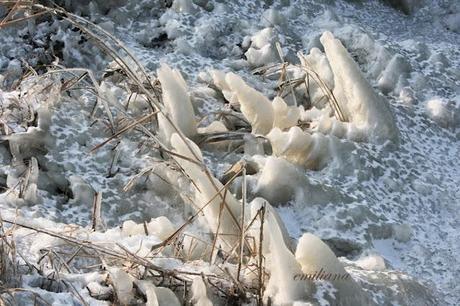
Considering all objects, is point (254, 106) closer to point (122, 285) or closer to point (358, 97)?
point (358, 97)

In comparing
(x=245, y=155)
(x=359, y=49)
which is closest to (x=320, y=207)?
(x=245, y=155)

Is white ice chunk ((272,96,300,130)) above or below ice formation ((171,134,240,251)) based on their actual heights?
below

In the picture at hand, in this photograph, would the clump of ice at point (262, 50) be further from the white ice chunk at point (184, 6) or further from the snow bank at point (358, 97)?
the snow bank at point (358, 97)

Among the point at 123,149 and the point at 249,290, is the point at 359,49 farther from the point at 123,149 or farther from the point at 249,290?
the point at 249,290

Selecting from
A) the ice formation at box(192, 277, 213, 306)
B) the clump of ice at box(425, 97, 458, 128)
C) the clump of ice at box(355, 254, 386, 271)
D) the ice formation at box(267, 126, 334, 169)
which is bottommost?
the clump of ice at box(355, 254, 386, 271)

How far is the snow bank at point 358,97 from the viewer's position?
2.10m

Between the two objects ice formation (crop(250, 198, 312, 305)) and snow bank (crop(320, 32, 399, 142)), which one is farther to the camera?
snow bank (crop(320, 32, 399, 142))

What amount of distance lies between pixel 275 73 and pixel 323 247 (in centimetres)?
121

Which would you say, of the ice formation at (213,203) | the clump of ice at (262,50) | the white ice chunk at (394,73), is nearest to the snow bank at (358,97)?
the white ice chunk at (394,73)

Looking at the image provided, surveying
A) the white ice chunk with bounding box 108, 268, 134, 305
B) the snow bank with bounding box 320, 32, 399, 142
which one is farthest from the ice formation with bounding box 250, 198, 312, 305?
the snow bank with bounding box 320, 32, 399, 142

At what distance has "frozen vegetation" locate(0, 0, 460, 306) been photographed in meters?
1.32

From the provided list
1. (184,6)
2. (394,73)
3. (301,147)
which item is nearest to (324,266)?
(301,147)

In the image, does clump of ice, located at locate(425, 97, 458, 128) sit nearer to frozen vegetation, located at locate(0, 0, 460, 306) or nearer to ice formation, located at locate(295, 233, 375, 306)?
frozen vegetation, located at locate(0, 0, 460, 306)

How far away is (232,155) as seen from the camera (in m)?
2.03
